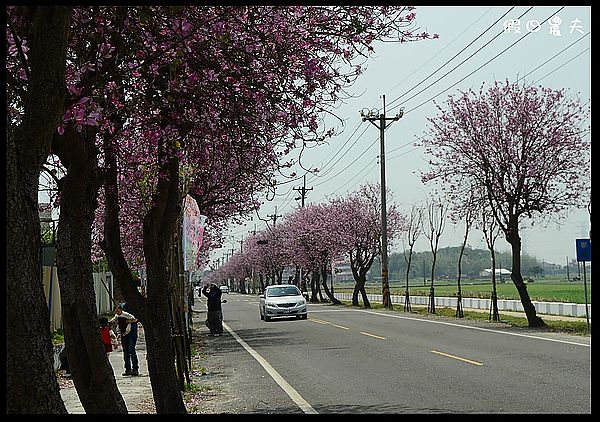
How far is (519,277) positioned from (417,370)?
1294 centimetres

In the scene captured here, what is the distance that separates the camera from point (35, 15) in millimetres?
6418

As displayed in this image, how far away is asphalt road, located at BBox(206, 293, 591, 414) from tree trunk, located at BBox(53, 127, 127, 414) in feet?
14.4

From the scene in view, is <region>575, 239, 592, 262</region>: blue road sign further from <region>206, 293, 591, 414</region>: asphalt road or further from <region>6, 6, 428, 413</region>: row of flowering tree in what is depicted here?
<region>6, 6, 428, 413</region>: row of flowering tree

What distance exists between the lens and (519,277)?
2848 cm

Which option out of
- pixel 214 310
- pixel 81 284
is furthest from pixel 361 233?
pixel 81 284

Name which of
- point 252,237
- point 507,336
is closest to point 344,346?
point 507,336

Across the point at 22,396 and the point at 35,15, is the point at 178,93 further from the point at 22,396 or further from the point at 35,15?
the point at 22,396

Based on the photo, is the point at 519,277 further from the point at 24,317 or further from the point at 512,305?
the point at 24,317

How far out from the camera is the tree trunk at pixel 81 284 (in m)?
8.16

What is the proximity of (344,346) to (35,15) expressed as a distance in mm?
16923

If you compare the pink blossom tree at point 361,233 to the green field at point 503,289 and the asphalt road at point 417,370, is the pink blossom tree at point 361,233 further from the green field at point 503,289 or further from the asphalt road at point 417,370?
the asphalt road at point 417,370

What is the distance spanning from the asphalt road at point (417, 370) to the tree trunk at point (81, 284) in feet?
14.4

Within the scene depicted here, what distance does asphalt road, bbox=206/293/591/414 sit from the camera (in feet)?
40.5

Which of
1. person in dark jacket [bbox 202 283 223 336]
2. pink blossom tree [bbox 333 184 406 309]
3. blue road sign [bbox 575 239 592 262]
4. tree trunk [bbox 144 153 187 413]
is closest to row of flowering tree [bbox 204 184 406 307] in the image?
pink blossom tree [bbox 333 184 406 309]
